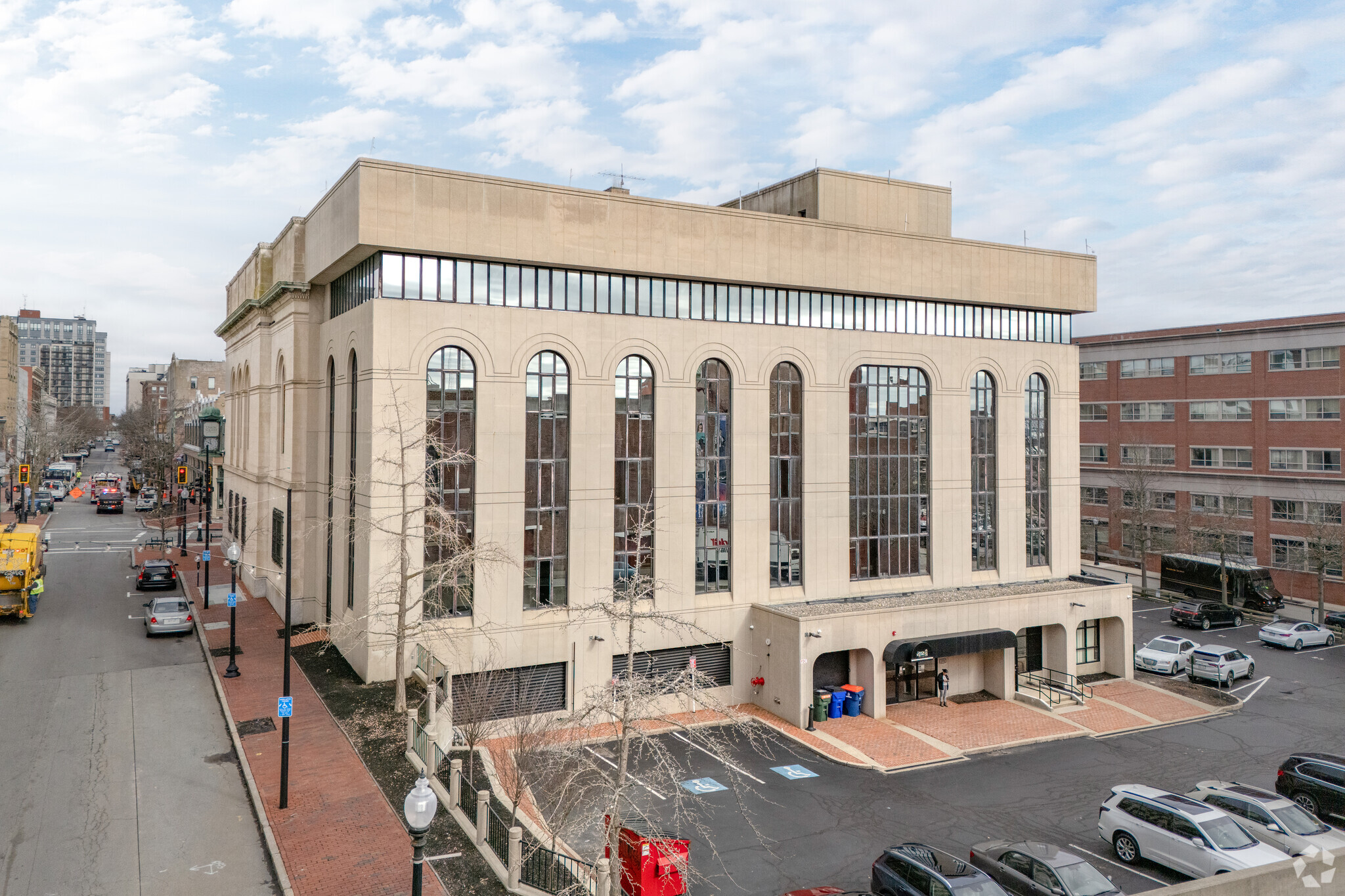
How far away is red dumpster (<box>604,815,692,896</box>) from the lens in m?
15.6

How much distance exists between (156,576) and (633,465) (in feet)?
85.4

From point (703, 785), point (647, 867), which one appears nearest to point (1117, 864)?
point (703, 785)

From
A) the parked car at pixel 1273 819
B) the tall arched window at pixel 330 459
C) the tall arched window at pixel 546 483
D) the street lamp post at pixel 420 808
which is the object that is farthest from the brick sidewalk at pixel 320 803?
the parked car at pixel 1273 819

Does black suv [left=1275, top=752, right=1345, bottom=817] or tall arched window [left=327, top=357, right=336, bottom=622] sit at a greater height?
tall arched window [left=327, top=357, right=336, bottom=622]

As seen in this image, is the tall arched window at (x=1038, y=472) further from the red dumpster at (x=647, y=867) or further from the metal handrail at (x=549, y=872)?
the metal handrail at (x=549, y=872)

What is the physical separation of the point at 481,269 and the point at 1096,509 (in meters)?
57.9

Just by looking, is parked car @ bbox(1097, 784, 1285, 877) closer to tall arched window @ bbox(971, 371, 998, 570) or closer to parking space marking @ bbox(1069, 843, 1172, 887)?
parking space marking @ bbox(1069, 843, 1172, 887)

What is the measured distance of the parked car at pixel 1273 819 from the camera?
1862 cm

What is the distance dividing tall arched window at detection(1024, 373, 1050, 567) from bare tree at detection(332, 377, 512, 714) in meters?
24.4

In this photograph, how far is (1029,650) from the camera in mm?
35844

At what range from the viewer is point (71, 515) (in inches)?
2808

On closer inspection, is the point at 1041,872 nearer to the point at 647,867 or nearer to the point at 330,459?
the point at 647,867

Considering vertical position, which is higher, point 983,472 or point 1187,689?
point 983,472

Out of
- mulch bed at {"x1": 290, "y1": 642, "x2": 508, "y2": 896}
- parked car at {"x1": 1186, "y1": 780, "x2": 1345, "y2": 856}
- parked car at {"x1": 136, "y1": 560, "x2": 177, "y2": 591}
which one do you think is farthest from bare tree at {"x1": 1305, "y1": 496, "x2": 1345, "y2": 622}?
parked car at {"x1": 136, "y1": 560, "x2": 177, "y2": 591}
